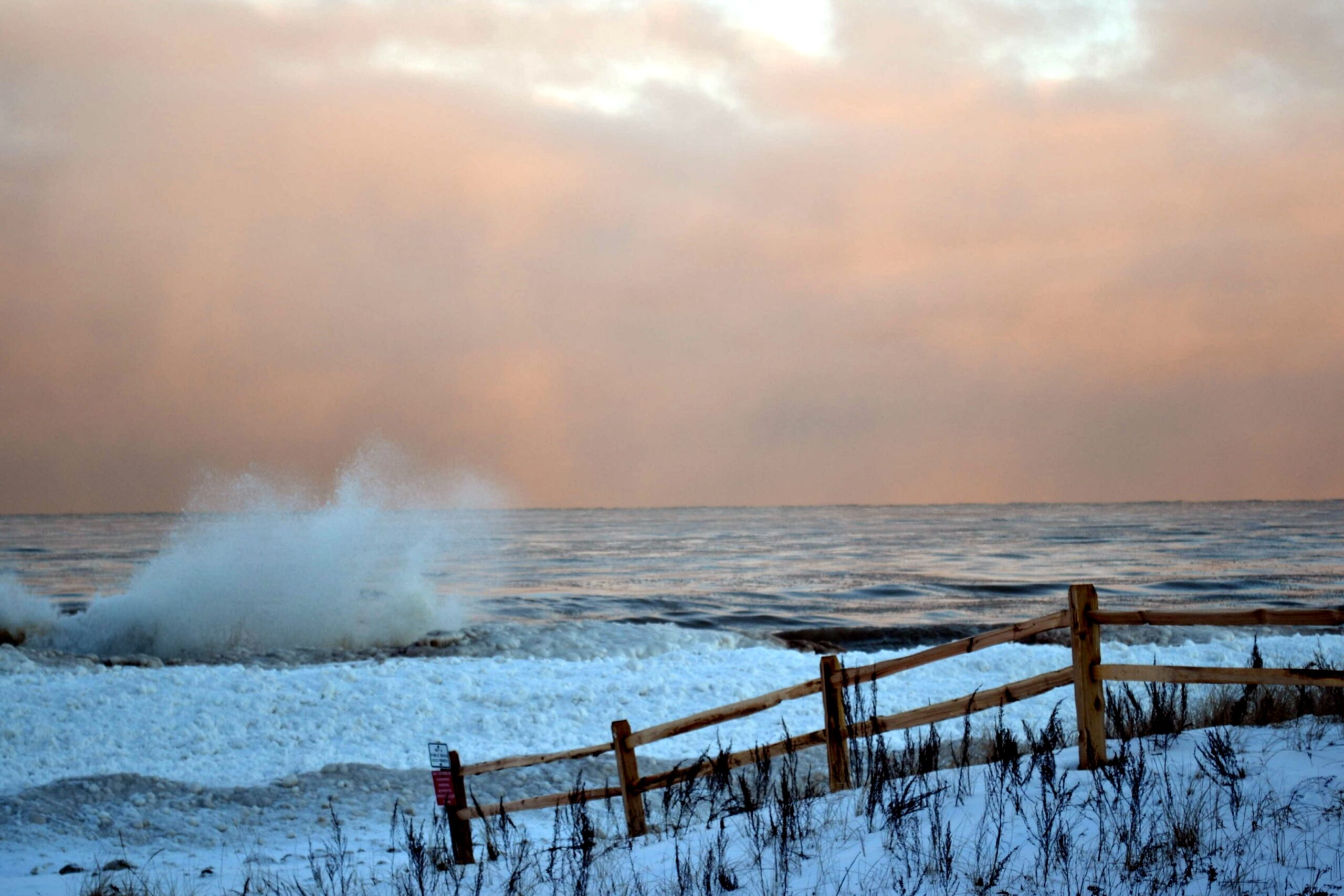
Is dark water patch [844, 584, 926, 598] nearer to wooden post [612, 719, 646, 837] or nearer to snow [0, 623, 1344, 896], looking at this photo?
snow [0, 623, 1344, 896]

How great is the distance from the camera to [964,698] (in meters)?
6.93

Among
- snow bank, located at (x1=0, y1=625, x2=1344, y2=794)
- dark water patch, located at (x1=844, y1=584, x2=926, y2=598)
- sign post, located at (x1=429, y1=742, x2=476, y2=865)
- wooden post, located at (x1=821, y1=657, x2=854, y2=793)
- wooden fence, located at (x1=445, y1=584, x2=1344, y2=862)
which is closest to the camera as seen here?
wooden fence, located at (x1=445, y1=584, x2=1344, y2=862)

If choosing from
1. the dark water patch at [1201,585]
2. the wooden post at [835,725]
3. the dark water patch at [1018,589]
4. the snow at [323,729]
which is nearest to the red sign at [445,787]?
the snow at [323,729]

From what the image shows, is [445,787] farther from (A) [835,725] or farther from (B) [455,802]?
(A) [835,725]

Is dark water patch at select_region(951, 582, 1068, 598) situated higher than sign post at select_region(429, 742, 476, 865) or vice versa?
sign post at select_region(429, 742, 476, 865)

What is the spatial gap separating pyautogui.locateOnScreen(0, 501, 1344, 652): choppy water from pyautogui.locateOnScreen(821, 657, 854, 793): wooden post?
1927cm

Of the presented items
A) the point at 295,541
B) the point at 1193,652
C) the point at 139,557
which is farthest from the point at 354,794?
the point at 139,557

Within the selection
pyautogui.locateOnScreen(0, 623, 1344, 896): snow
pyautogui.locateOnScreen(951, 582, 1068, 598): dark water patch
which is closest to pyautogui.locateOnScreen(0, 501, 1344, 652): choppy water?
pyautogui.locateOnScreen(951, 582, 1068, 598): dark water patch

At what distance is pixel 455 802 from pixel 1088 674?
4.62m

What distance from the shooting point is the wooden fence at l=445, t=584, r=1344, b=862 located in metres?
5.66

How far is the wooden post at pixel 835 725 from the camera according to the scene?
6.89 metres

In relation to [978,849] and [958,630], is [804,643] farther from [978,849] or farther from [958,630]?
[978,849]

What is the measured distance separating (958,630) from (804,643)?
5.02 meters

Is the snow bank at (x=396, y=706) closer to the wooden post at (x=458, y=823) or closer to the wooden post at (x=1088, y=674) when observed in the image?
the wooden post at (x=458, y=823)
